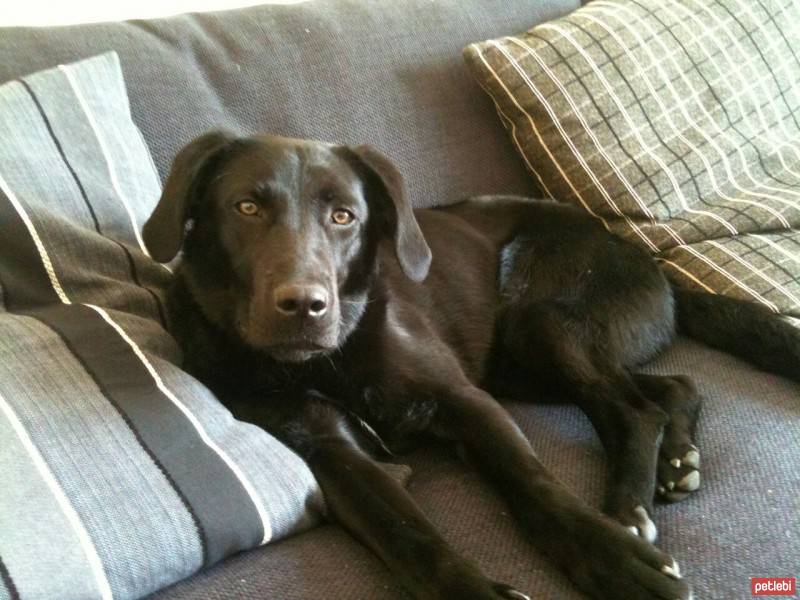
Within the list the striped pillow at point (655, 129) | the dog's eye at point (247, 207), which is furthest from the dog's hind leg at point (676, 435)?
the dog's eye at point (247, 207)

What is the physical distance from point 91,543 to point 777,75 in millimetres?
2005

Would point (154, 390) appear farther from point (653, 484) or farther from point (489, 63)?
point (489, 63)

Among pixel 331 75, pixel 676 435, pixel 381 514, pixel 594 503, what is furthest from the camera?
pixel 331 75

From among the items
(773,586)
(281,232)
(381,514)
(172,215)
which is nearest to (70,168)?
(172,215)

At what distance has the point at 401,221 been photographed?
4.09 feet

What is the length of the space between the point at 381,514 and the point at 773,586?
524 millimetres

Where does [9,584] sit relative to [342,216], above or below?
below

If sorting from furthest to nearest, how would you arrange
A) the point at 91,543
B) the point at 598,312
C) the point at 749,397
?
the point at 598,312
the point at 749,397
the point at 91,543

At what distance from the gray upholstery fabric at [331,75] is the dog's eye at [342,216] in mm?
476

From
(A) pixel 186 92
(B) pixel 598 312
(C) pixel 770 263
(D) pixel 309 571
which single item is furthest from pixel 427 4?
(D) pixel 309 571

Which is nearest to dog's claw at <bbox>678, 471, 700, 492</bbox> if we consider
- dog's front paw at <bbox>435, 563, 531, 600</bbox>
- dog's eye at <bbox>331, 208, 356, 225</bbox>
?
dog's front paw at <bbox>435, 563, 531, 600</bbox>

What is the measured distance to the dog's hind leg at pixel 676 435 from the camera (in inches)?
43.4

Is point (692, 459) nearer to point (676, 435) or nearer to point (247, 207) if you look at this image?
point (676, 435)

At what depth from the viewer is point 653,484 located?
1099 mm
